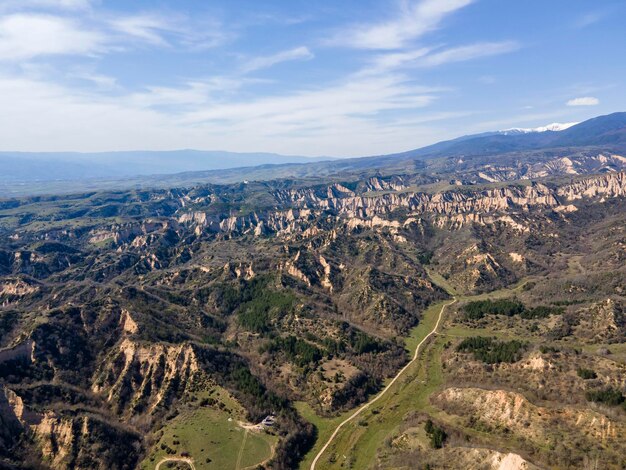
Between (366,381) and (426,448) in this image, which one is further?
(366,381)

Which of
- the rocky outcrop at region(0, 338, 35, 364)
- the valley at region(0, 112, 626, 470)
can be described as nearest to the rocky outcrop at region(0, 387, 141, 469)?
the valley at region(0, 112, 626, 470)

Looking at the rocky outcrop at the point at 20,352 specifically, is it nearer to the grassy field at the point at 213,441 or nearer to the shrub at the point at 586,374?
the grassy field at the point at 213,441

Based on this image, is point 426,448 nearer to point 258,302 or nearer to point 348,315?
point 348,315

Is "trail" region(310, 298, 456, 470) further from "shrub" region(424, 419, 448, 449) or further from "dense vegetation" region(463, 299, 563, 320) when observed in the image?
"shrub" region(424, 419, 448, 449)

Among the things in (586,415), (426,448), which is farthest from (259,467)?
(586,415)

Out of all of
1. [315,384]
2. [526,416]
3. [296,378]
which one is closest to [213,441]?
[315,384]
